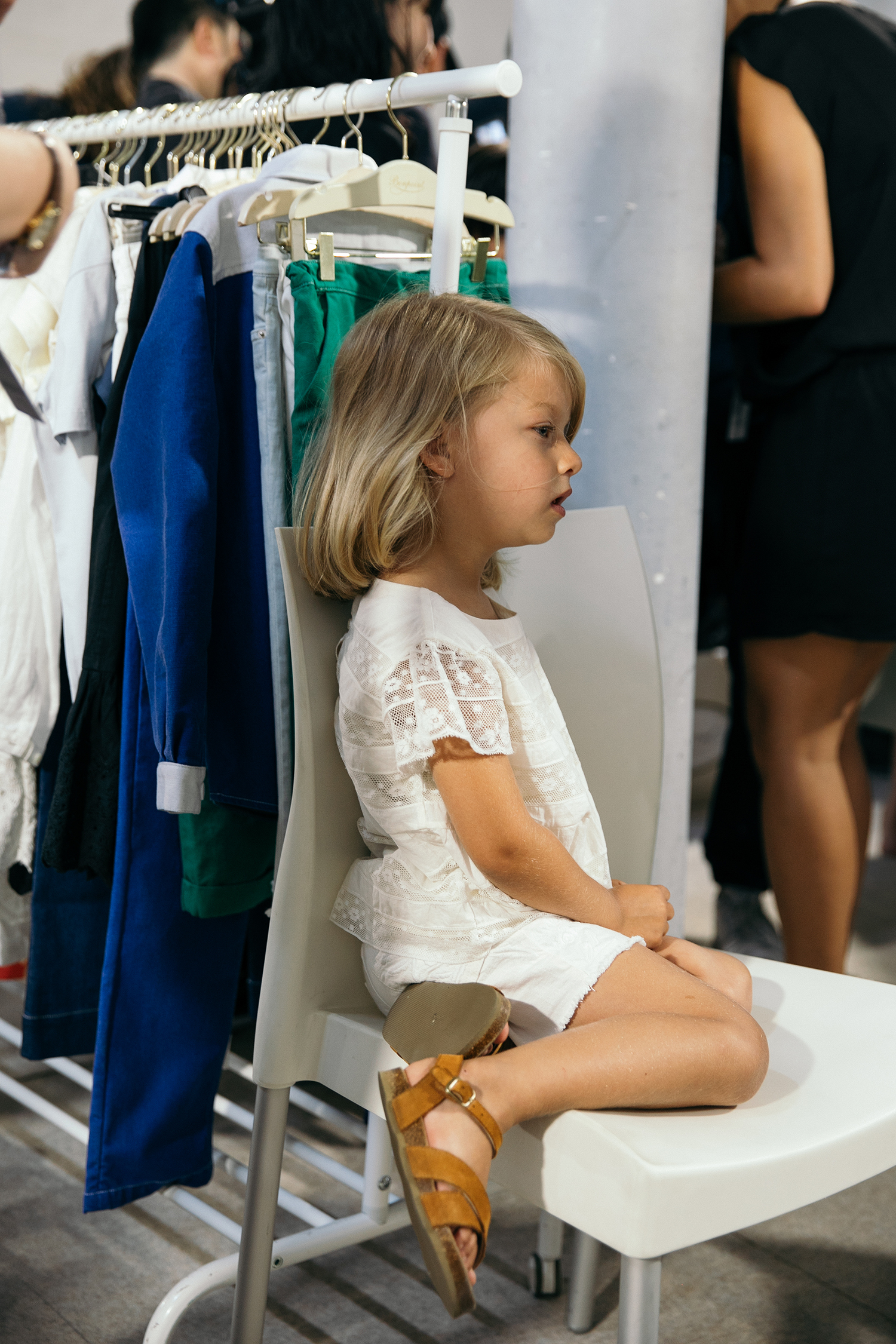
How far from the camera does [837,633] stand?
1.72 m

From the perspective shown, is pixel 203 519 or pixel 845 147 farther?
pixel 845 147

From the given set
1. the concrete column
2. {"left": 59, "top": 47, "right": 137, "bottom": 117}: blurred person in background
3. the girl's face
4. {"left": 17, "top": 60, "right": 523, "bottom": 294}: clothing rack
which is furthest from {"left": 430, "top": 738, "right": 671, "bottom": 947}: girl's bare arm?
{"left": 59, "top": 47, "right": 137, "bottom": 117}: blurred person in background

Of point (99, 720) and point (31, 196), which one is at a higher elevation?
point (31, 196)

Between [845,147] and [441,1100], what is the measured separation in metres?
1.38

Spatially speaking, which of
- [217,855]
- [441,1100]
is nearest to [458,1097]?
[441,1100]

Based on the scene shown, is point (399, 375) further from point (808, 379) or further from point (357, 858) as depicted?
point (808, 379)

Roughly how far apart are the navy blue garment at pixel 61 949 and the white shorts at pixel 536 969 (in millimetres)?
540

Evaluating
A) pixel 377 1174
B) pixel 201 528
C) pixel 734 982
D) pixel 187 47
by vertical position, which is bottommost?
pixel 377 1174

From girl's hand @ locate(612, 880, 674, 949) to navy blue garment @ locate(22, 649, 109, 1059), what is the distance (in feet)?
2.05

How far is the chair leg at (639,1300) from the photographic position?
809mm

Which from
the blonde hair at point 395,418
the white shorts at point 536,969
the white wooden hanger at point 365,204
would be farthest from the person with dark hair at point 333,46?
the white shorts at point 536,969

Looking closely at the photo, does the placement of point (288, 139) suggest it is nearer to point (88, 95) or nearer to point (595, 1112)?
point (595, 1112)

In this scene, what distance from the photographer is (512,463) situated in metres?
1.02

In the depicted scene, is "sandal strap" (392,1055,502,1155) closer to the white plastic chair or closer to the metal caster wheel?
the white plastic chair
